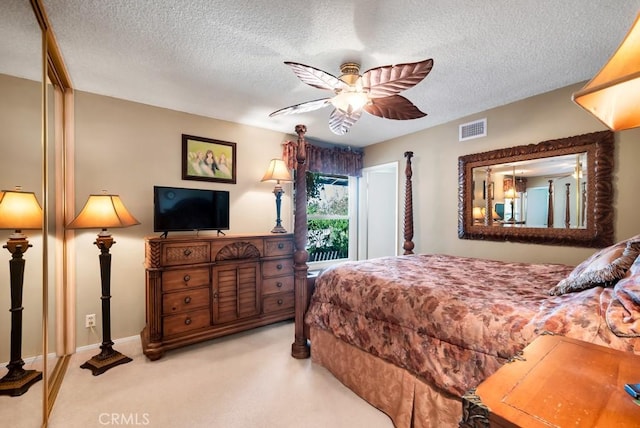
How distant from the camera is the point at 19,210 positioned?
5.13ft

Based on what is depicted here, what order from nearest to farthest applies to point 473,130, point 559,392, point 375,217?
point 559,392, point 473,130, point 375,217

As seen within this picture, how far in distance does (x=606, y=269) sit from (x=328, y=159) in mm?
3332

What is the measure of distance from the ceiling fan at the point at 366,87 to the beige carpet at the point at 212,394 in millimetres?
2028

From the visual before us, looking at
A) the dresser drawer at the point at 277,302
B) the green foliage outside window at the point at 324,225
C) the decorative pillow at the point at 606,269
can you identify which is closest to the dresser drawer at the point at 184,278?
the dresser drawer at the point at 277,302

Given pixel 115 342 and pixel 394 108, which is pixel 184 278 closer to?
pixel 115 342

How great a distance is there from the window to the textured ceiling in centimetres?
186

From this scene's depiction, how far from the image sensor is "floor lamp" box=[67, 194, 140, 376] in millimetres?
2324

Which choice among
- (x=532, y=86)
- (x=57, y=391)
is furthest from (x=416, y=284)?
(x=57, y=391)

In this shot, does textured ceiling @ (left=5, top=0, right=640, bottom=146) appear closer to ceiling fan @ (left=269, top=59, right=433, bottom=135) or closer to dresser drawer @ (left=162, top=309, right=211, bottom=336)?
ceiling fan @ (left=269, top=59, right=433, bottom=135)

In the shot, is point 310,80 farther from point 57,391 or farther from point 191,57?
point 57,391

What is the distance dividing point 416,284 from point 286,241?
1.83 meters

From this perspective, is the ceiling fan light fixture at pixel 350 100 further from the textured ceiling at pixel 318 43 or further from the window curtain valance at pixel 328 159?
the window curtain valance at pixel 328 159

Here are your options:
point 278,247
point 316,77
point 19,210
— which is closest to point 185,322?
point 278,247

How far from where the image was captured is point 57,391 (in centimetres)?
206
